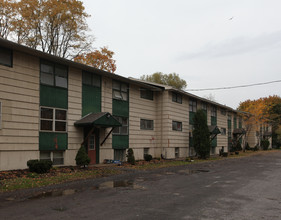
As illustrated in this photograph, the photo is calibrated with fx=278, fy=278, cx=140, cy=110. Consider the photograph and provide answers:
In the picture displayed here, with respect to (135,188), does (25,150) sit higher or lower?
higher

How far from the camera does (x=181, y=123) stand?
96.1 feet

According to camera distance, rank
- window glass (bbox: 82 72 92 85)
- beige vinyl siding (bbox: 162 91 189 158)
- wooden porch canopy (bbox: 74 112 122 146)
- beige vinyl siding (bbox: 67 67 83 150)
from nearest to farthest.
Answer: wooden porch canopy (bbox: 74 112 122 146) < beige vinyl siding (bbox: 67 67 83 150) < window glass (bbox: 82 72 92 85) < beige vinyl siding (bbox: 162 91 189 158)

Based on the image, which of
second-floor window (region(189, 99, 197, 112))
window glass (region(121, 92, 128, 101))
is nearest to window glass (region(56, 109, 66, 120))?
window glass (region(121, 92, 128, 101))

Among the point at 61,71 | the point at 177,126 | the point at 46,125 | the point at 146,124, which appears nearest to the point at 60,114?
the point at 46,125

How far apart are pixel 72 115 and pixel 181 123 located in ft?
46.7

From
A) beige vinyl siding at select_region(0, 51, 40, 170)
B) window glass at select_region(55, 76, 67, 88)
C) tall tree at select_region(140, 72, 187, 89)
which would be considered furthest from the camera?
tall tree at select_region(140, 72, 187, 89)

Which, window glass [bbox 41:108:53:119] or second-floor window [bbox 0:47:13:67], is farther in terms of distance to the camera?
window glass [bbox 41:108:53:119]

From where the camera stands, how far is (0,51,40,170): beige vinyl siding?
1435 cm

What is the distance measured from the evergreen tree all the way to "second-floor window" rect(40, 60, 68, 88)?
51.0 feet

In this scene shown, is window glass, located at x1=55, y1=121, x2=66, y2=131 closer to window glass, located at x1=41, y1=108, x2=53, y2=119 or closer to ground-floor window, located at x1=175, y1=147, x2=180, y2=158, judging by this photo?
window glass, located at x1=41, y1=108, x2=53, y2=119

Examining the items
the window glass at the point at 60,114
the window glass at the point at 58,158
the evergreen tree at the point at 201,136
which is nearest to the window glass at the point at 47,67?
the window glass at the point at 60,114

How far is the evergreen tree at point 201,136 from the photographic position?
28.3 metres

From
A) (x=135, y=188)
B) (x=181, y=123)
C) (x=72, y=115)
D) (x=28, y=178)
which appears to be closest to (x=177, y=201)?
(x=135, y=188)

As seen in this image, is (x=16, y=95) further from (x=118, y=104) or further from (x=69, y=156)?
(x=118, y=104)
